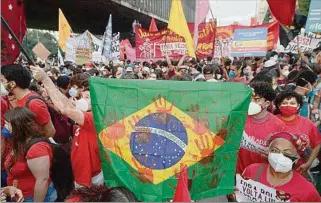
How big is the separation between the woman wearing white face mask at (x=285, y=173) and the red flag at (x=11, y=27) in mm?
2502

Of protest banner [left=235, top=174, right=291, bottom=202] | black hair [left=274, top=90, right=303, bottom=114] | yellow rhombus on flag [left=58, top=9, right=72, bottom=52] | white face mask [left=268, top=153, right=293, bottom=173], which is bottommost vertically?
protest banner [left=235, top=174, right=291, bottom=202]

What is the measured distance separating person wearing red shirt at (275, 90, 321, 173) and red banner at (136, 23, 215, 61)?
715 centimetres

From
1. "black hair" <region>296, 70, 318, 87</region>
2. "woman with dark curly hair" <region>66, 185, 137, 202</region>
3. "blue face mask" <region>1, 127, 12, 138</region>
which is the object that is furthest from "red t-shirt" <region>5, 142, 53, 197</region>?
"black hair" <region>296, 70, 318, 87</region>

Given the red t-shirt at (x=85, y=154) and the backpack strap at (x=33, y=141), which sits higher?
the backpack strap at (x=33, y=141)

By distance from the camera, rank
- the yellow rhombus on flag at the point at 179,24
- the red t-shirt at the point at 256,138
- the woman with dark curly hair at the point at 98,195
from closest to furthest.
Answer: the woman with dark curly hair at the point at 98,195 < the red t-shirt at the point at 256,138 < the yellow rhombus on flag at the point at 179,24

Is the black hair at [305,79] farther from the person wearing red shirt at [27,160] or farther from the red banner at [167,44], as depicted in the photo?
the red banner at [167,44]

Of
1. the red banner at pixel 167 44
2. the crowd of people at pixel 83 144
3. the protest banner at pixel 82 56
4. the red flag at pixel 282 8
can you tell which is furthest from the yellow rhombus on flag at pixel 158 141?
the protest banner at pixel 82 56

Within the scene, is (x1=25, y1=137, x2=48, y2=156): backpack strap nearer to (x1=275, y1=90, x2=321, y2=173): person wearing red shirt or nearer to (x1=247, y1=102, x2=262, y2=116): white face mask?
(x1=247, y1=102, x2=262, y2=116): white face mask

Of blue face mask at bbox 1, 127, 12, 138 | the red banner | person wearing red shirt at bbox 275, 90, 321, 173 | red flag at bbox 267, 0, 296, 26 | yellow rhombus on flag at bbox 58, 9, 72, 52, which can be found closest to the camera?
blue face mask at bbox 1, 127, 12, 138

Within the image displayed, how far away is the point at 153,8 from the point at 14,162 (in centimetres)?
4490

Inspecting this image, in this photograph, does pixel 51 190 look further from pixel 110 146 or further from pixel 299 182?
pixel 299 182

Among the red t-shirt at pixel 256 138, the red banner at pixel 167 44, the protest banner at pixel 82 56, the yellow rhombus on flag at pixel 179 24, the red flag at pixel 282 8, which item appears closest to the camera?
the red t-shirt at pixel 256 138

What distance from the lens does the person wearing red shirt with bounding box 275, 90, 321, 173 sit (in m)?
3.88

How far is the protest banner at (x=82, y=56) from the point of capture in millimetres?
11466
